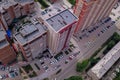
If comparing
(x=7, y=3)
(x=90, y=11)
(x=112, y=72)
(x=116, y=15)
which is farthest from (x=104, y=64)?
(x=7, y=3)

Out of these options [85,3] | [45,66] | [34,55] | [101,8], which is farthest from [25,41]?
[101,8]

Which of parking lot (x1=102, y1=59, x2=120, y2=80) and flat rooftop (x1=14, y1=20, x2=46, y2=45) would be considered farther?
parking lot (x1=102, y1=59, x2=120, y2=80)

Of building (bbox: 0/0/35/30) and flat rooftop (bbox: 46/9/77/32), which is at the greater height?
flat rooftop (bbox: 46/9/77/32)

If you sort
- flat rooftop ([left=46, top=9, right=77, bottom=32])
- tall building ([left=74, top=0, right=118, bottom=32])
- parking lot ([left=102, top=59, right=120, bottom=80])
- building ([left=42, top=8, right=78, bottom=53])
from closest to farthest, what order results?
building ([left=42, top=8, right=78, bottom=53]) → flat rooftop ([left=46, top=9, right=77, bottom=32]) → tall building ([left=74, top=0, right=118, bottom=32]) → parking lot ([left=102, top=59, right=120, bottom=80])

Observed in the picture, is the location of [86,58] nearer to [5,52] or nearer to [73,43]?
[73,43]

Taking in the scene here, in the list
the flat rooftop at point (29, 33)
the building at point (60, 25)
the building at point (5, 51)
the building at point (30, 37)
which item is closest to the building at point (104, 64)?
the building at point (60, 25)

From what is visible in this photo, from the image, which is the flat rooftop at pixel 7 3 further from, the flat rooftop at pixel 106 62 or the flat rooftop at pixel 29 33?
the flat rooftop at pixel 106 62

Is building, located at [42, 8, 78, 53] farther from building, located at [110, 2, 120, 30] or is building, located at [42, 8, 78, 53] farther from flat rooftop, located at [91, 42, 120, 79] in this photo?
building, located at [110, 2, 120, 30]

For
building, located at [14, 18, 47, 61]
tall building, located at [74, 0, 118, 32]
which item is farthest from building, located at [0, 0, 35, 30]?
tall building, located at [74, 0, 118, 32]
